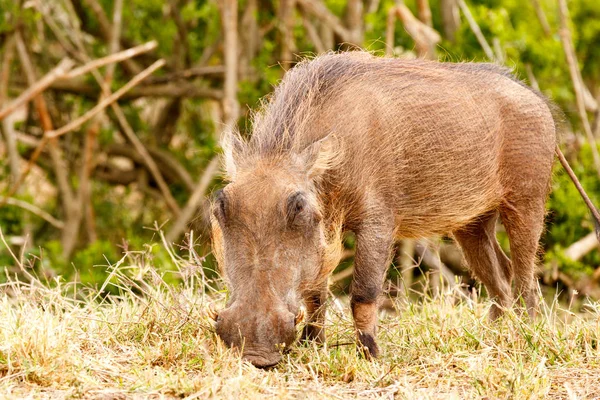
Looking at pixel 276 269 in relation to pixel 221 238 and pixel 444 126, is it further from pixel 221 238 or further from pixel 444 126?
pixel 444 126

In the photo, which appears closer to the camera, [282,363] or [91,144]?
[282,363]

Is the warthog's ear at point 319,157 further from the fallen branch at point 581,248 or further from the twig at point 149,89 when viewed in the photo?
the twig at point 149,89

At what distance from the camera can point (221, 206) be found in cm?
384

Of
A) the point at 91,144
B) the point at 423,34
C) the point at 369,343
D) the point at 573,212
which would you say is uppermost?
the point at 423,34

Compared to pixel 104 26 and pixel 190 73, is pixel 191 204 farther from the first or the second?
pixel 104 26

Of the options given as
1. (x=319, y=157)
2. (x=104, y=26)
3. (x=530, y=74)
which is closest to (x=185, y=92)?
(x=104, y=26)

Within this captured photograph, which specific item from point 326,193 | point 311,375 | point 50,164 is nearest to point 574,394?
point 311,375

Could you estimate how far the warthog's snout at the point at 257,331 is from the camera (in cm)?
361

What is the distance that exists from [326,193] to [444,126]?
740 millimetres

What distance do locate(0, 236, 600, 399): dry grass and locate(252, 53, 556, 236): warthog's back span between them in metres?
0.56

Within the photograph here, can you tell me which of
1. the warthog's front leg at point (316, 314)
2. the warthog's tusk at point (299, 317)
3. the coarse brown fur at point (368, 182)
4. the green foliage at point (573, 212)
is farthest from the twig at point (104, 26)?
the warthog's tusk at point (299, 317)

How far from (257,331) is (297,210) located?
49 centimetres

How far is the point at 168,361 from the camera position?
3834 millimetres

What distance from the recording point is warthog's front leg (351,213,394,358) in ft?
13.3
